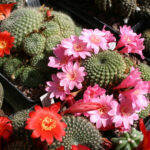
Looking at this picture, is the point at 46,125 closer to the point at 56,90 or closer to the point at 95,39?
the point at 56,90

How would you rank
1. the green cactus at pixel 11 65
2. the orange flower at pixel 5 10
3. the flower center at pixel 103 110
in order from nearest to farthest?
the flower center at pixel 103 110
the green cactus at pixel 11 65
the orange flower at pixel 5 10

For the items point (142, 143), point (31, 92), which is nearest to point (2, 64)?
point (31, 92)

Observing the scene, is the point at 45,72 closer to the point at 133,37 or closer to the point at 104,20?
the point at 133,37

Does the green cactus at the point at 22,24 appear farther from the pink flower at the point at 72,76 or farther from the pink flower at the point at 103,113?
the pink flower at the point at 103,113

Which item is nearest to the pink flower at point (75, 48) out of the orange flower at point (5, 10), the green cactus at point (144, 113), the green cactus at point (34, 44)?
the green cactus at point (34, 44)

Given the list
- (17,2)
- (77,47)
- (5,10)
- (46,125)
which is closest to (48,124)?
(46,125)
